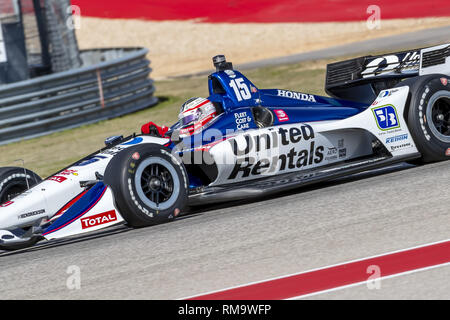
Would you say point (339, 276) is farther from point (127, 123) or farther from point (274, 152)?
point (127, 123)

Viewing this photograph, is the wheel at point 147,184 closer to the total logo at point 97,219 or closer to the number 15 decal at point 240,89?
the total logo at point 97,219

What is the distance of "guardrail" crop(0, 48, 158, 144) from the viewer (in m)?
14.2

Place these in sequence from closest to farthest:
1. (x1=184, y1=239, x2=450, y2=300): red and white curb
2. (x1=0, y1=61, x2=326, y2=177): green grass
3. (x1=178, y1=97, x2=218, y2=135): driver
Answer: (x1=184, y1=239, x2=450, y2=300): red and white curb < (x1=178, y1=97, x2=218, y2=135): driver < (x1=0, y1=61, x2=326, y2=177): green grass

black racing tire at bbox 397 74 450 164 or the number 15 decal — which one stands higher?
the number 15 decal

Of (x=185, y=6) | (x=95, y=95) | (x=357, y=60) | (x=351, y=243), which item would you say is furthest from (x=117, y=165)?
(x=185, y=6)

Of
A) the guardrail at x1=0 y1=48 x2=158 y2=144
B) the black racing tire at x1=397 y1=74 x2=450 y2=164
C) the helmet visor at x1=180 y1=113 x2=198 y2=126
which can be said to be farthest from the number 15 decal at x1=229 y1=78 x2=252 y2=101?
the guardrail at x1=0 y1=48 x2=158 y2=144

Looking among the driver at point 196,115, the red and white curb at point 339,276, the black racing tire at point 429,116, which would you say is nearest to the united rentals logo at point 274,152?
the driver at point 196,115

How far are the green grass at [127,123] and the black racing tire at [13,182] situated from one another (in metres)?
3.03

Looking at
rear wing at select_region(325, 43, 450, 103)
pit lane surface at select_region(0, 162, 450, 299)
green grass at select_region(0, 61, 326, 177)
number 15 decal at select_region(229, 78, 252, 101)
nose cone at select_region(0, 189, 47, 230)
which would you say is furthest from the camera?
green grass at select_region(0, 61, 326, 177)

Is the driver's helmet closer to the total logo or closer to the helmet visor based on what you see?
the helmet visor

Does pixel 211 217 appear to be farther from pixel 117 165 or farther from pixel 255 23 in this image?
pixel 255 23

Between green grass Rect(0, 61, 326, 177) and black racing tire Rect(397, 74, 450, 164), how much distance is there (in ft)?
4.24

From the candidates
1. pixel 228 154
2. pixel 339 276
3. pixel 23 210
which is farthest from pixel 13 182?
pixel 339 276

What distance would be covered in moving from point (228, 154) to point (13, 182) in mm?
2111
